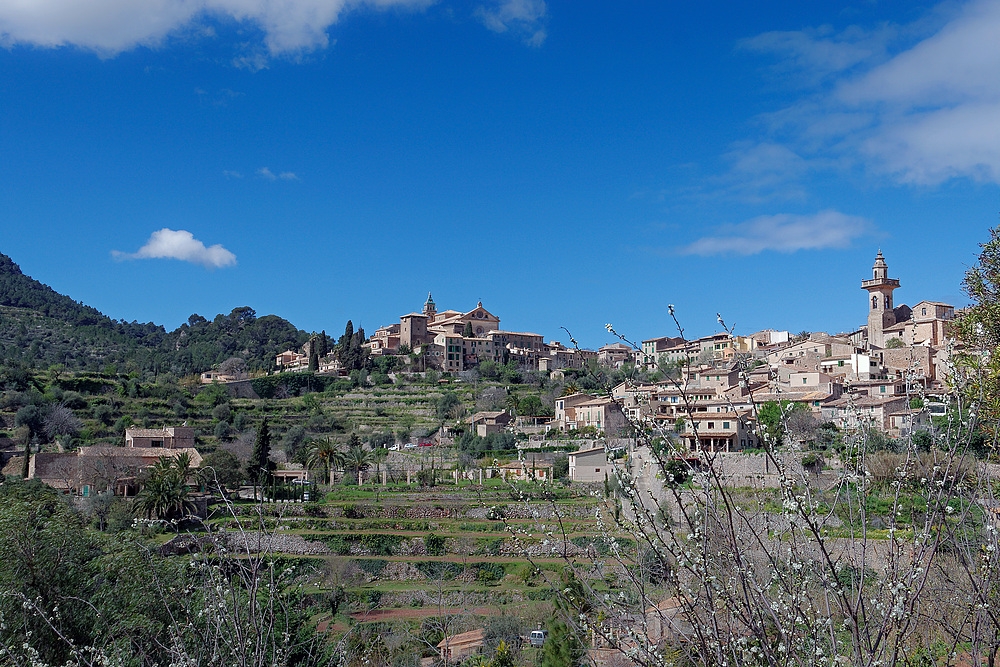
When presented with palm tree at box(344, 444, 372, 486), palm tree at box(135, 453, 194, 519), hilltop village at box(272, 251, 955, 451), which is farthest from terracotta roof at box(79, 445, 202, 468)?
hilltop village at box(272, 251, 955, 451)

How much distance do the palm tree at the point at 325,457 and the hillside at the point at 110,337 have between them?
3908 centimetres

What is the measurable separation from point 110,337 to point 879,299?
270 feet

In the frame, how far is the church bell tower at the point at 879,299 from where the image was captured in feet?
192

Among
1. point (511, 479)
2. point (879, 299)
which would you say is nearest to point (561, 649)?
point (511, 479)

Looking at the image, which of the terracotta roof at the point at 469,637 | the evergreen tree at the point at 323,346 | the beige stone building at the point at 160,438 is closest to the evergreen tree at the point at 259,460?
the beige stone building at the point at 160,438

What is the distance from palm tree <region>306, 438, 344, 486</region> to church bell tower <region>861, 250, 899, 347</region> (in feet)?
126

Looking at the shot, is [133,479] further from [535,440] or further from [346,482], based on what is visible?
[535,440]

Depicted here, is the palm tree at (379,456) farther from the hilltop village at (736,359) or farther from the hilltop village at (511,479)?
the hilltop village at (736,359)

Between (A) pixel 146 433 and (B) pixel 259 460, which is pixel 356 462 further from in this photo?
(A) pixel 146 433

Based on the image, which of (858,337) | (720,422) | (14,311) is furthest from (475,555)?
(14,311)

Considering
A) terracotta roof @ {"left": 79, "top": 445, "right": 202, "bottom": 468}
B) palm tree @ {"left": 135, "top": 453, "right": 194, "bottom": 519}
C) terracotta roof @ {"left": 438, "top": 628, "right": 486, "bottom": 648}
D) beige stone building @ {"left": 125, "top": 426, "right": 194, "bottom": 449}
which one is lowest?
terracotta roof @ {"left": 438, "top": 628, "right": 486, "bottom": 648}

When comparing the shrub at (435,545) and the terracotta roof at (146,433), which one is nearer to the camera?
the shrub at (435,545)

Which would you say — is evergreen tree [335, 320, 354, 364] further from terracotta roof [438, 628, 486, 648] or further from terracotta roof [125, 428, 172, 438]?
terracotta roof [438, 628, 486, 648]

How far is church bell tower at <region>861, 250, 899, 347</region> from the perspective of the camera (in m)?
58.4
